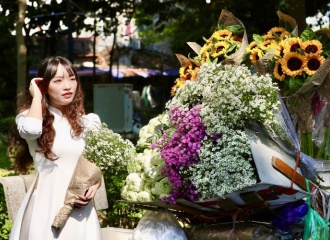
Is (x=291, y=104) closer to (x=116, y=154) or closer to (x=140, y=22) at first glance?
(x=116, y=154)

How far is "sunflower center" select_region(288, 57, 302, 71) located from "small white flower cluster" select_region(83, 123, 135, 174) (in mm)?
1223

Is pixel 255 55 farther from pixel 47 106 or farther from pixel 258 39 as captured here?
pixel 47 106

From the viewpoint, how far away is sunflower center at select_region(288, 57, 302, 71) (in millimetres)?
5094

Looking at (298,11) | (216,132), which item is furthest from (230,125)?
(298,11)

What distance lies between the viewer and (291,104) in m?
5.25

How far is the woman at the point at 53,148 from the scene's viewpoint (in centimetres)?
460

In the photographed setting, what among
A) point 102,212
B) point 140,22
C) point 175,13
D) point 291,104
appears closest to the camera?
point 291,104

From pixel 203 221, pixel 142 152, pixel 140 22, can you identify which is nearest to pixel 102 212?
pixel 142 152

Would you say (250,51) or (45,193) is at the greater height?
(250,51)

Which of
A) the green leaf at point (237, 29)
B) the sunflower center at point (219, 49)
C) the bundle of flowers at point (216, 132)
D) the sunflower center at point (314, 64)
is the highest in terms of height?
the green leaf at point (237, 29)

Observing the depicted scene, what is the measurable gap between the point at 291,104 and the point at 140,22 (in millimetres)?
20262


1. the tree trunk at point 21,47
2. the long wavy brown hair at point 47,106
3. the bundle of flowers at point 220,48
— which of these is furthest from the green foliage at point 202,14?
the long wavy brown hair at point 47,106

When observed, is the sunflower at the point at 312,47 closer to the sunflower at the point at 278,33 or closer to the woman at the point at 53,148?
the sunflower at the point at 278,33

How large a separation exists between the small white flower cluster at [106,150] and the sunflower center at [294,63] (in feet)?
4.01
